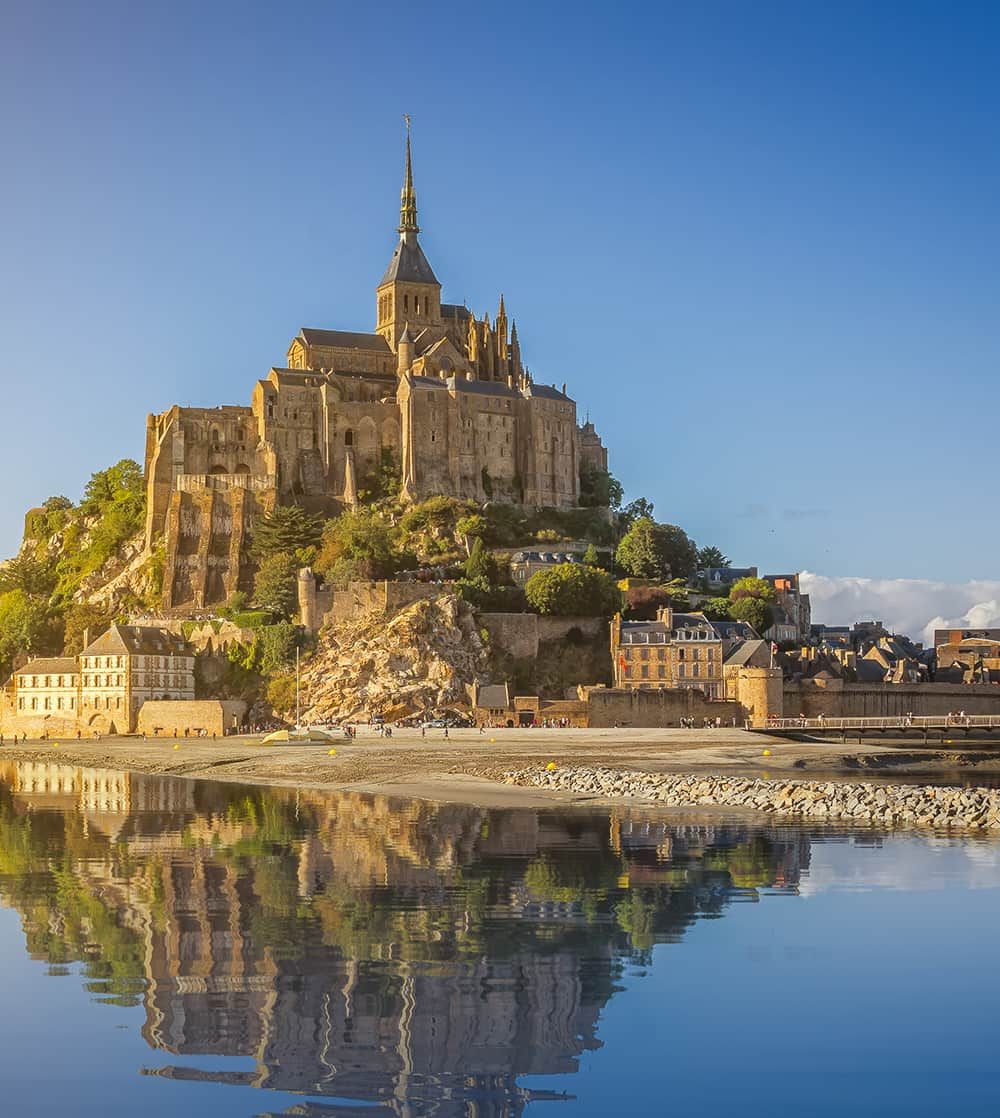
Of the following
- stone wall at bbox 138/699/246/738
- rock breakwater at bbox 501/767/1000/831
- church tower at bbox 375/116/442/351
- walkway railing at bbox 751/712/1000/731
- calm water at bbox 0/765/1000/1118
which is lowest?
calm water at bbox 0/765/1000/1118

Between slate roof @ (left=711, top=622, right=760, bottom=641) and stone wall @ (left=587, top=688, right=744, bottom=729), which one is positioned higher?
slate roof @ (left=711, top=622, right=760, bottom=641)

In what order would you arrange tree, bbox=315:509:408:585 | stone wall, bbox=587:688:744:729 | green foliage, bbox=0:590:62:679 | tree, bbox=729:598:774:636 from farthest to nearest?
green foliage, bbox=0:590:62:679
tree, bbox=729:598:774:636
tree, bbox=315:509:408:585
stone wall, bbox=587:688:744:729

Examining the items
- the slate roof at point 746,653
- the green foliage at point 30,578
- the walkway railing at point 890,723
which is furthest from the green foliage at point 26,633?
the walkway railing at point 890,723

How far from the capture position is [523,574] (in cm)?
7975

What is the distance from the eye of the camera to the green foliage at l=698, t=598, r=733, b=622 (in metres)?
80.2

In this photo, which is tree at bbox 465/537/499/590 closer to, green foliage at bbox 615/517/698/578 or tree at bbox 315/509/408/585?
tree at bbox 315/509/408/585

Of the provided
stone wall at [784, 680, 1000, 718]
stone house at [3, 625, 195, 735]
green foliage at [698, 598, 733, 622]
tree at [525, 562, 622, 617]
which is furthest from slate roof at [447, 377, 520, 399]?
stone wall at [784, 680, 1000, 718]

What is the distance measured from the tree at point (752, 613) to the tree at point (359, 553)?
57.9ft

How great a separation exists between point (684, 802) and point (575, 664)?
1417 inches

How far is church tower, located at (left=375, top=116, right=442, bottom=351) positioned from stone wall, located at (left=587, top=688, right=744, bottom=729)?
36.8 m

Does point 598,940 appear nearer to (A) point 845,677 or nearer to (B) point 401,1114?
(B) point 401,1114

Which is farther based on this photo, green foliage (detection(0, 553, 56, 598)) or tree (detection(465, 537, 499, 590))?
green foliage (detection(0, 553, 56, 598))

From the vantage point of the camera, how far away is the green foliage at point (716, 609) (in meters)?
80.2

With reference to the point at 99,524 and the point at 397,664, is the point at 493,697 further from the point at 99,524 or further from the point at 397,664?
the point at 99,524
